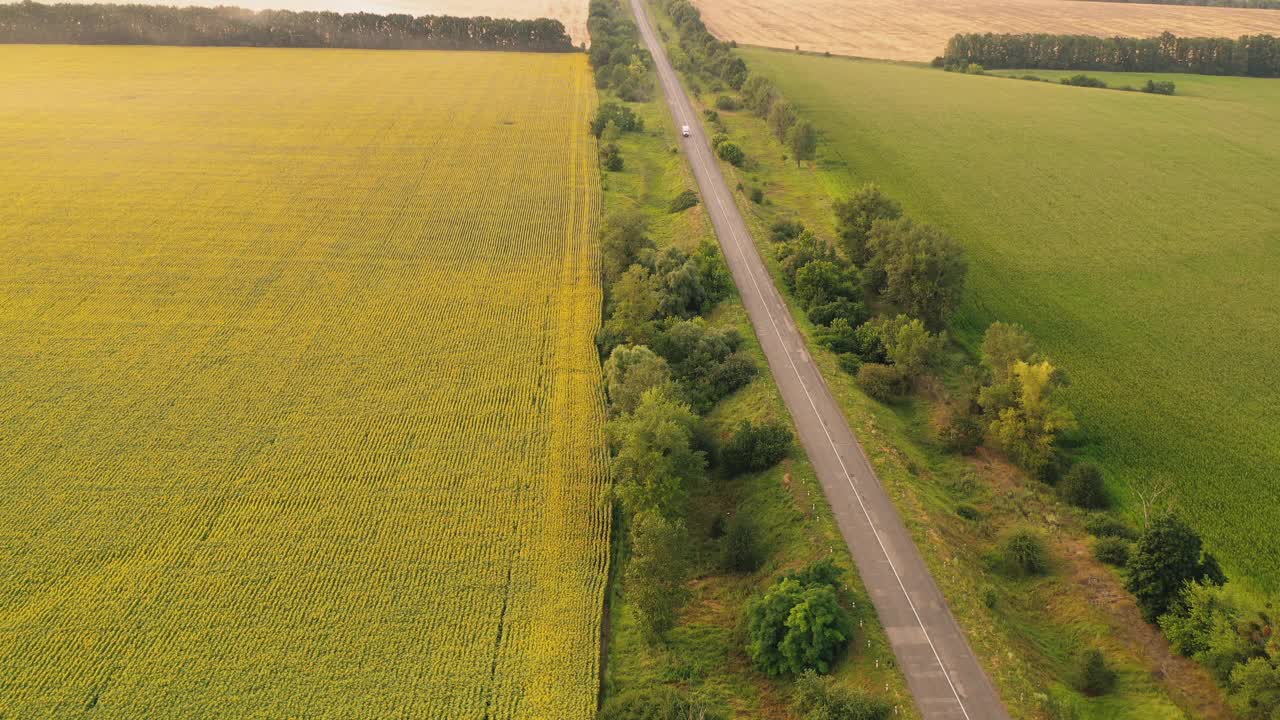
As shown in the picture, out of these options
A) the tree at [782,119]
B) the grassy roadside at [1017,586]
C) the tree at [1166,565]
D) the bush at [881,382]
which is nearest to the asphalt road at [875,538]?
the grassy roadside at [1017,586]

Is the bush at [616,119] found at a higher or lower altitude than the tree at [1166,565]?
higher

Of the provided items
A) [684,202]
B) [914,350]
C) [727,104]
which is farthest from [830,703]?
[727,104]

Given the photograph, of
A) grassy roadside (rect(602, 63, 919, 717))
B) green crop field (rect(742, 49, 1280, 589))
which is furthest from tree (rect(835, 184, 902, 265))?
grassy roadside (rect(602, 63, 919, 717))

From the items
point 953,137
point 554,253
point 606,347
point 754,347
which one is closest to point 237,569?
point 606,347

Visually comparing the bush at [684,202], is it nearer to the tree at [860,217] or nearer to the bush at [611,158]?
the bush at [611,158]

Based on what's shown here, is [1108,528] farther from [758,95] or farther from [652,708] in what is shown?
[758,95]

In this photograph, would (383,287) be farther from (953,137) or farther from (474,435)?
(953,137)

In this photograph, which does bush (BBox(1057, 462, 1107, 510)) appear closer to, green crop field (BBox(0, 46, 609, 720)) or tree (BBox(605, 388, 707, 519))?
tree (BBox(605, 388, 707, 519))
